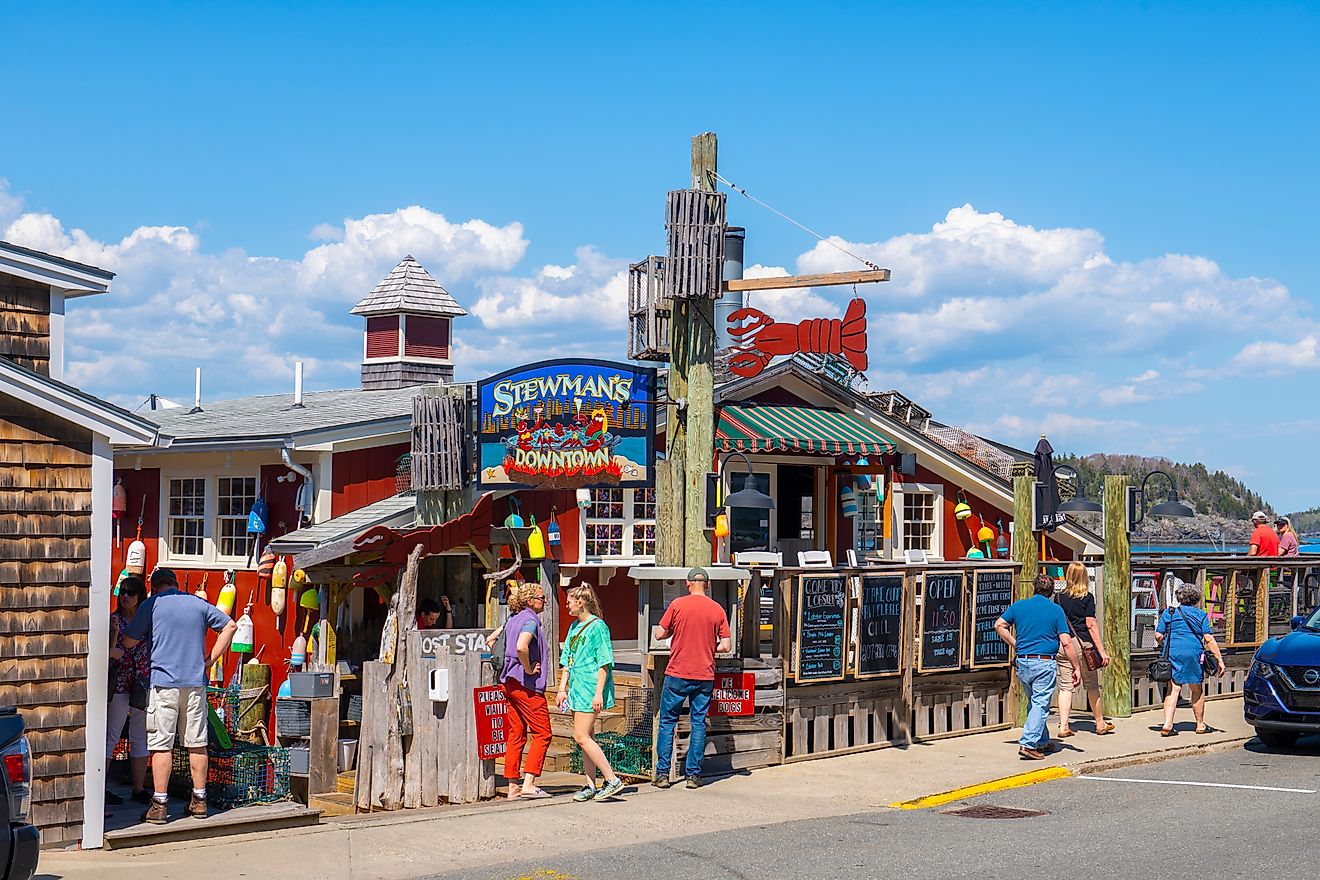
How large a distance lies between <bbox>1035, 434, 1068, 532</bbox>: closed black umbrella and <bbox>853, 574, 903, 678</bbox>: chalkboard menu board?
2392 mm

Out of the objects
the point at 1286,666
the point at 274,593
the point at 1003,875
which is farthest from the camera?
the point at 274,593

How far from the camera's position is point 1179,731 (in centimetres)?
1543

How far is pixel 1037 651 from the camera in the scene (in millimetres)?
13414

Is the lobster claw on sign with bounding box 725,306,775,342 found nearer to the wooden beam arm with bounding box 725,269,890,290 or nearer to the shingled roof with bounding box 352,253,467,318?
Answer: the wooden beam arm with bounding box 725,269,890,290

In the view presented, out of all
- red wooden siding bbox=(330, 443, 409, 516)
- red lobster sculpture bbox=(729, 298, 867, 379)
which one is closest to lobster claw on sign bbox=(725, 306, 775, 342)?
red lobster sculpture bbox=(729, 298, 867, 379)

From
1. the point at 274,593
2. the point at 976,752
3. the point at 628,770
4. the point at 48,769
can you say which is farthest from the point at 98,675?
the point at 976,752

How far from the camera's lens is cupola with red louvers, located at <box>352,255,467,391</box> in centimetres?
2341

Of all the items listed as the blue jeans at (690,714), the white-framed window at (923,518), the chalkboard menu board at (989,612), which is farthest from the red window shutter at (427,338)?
the blue jeans at (690,714)

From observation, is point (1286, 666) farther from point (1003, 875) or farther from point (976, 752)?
point (1003, 875)

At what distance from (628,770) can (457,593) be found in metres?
5.87

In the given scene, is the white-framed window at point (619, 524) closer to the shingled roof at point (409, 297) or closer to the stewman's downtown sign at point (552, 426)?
the stewman's downtown sign at point (552, 426)

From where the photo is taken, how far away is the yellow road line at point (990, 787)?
38.2 ft

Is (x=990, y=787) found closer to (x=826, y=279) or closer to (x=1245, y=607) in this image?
(x=826, y=279)

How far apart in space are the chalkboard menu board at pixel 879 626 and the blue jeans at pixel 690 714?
248 cm
